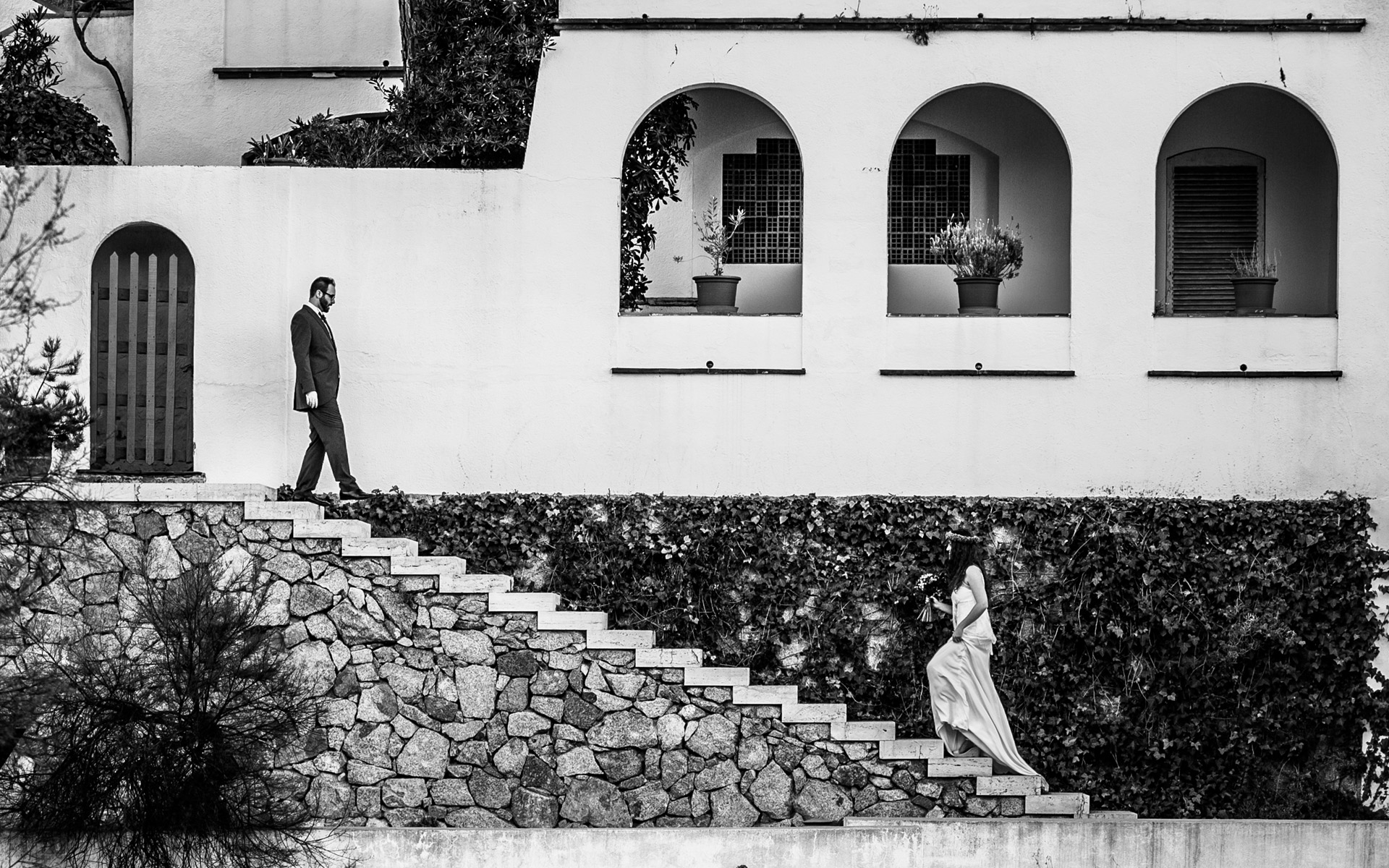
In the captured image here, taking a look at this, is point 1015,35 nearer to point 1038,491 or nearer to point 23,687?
point 1038,491

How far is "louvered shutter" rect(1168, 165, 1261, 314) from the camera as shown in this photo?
17469 mm

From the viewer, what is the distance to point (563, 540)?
595 inches

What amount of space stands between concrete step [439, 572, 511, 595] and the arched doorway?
3.26 meters

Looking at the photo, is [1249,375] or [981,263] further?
[981,263]

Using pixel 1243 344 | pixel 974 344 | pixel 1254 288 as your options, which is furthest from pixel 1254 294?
pixel 974 344

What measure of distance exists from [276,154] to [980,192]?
270 inches

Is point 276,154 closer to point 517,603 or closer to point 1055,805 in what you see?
point 517,603

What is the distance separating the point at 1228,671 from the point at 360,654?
7081mm

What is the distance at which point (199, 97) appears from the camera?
61.2ft

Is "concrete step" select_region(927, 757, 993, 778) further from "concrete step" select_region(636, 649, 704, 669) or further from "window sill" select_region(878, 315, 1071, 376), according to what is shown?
"window sill" select_region(878, 315, 1071, 376)

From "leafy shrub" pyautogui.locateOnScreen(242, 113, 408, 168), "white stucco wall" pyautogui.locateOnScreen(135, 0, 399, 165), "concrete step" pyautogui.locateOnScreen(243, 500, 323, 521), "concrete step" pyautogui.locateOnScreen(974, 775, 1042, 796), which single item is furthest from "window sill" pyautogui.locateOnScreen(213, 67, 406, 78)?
"concrete step" pyautogui.locateOnScreen(974, 775, 1042, 796)

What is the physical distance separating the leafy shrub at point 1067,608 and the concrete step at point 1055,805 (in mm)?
1131

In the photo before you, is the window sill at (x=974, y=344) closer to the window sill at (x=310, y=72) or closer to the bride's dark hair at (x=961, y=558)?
the bride's dark hair at (x=961, y=558)

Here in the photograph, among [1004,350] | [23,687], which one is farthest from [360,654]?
[1004,350]
